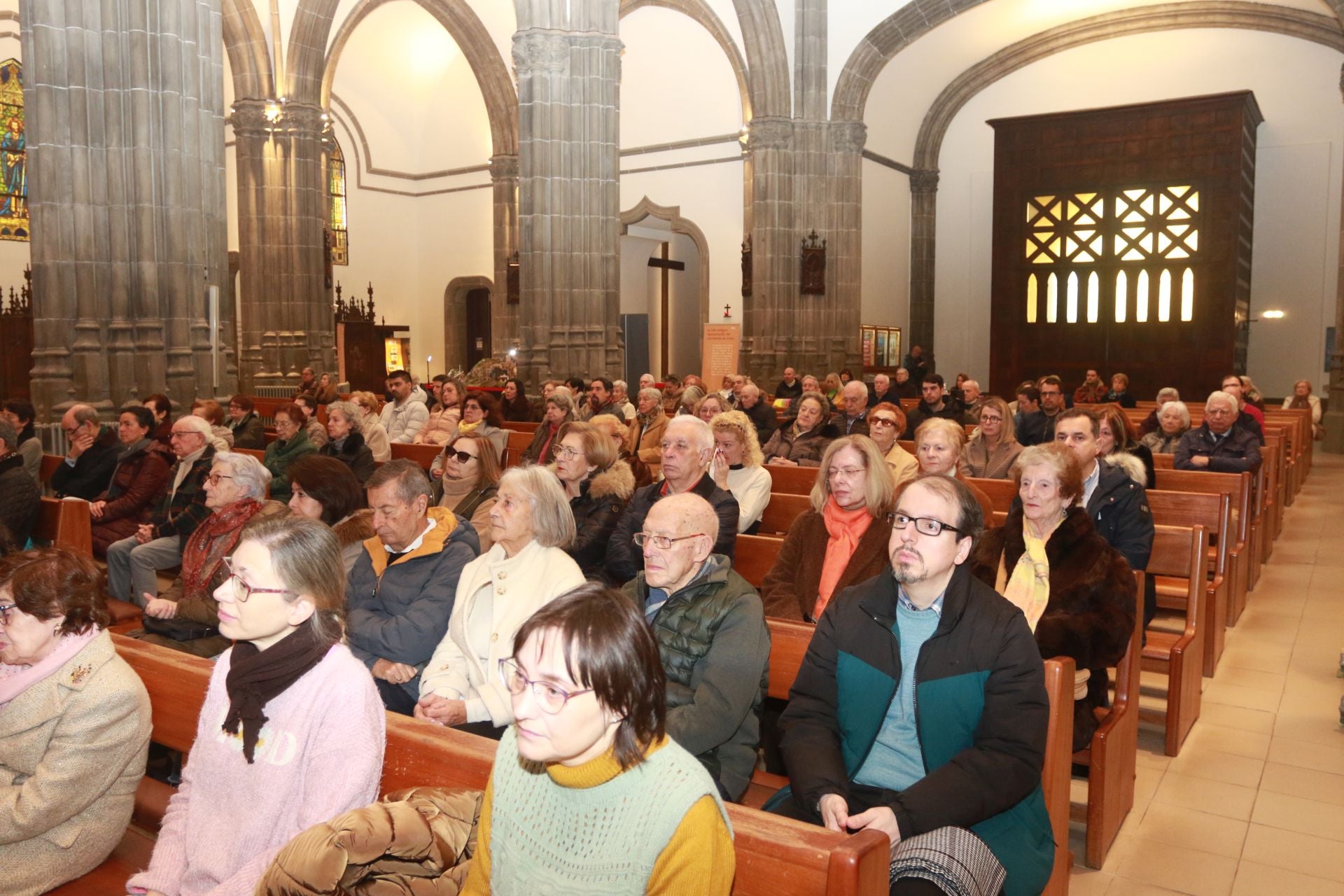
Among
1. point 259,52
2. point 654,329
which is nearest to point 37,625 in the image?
point 259,52

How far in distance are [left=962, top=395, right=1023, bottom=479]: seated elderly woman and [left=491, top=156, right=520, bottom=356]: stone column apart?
48.6 ft

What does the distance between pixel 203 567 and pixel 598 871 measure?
315 cm

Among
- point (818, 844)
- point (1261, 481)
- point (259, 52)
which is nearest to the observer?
point (818, 844)

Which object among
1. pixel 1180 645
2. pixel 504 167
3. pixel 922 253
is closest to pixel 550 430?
pixel 1180 645

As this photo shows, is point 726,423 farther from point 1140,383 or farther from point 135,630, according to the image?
point 1140,383

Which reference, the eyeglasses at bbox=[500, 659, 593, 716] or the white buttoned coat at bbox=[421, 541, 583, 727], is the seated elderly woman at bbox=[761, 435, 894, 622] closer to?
the white buttoned coat at bbox=[421, 541, 583, 727]

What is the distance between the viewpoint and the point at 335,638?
8.11 ft

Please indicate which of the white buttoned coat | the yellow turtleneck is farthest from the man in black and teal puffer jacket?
the white buttoned coat

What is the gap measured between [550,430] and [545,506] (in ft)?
13.3

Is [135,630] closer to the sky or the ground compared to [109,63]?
closer to the ground

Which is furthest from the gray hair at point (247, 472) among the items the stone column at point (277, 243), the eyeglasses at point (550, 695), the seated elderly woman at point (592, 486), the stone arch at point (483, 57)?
the stone arch at point (483, 57)

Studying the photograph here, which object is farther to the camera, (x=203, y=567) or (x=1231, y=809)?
(x=203, y=567)

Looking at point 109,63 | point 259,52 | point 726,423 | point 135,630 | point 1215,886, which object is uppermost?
point 259,52

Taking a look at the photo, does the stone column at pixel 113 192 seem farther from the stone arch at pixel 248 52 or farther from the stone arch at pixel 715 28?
the stone arch at pixel 715 28
